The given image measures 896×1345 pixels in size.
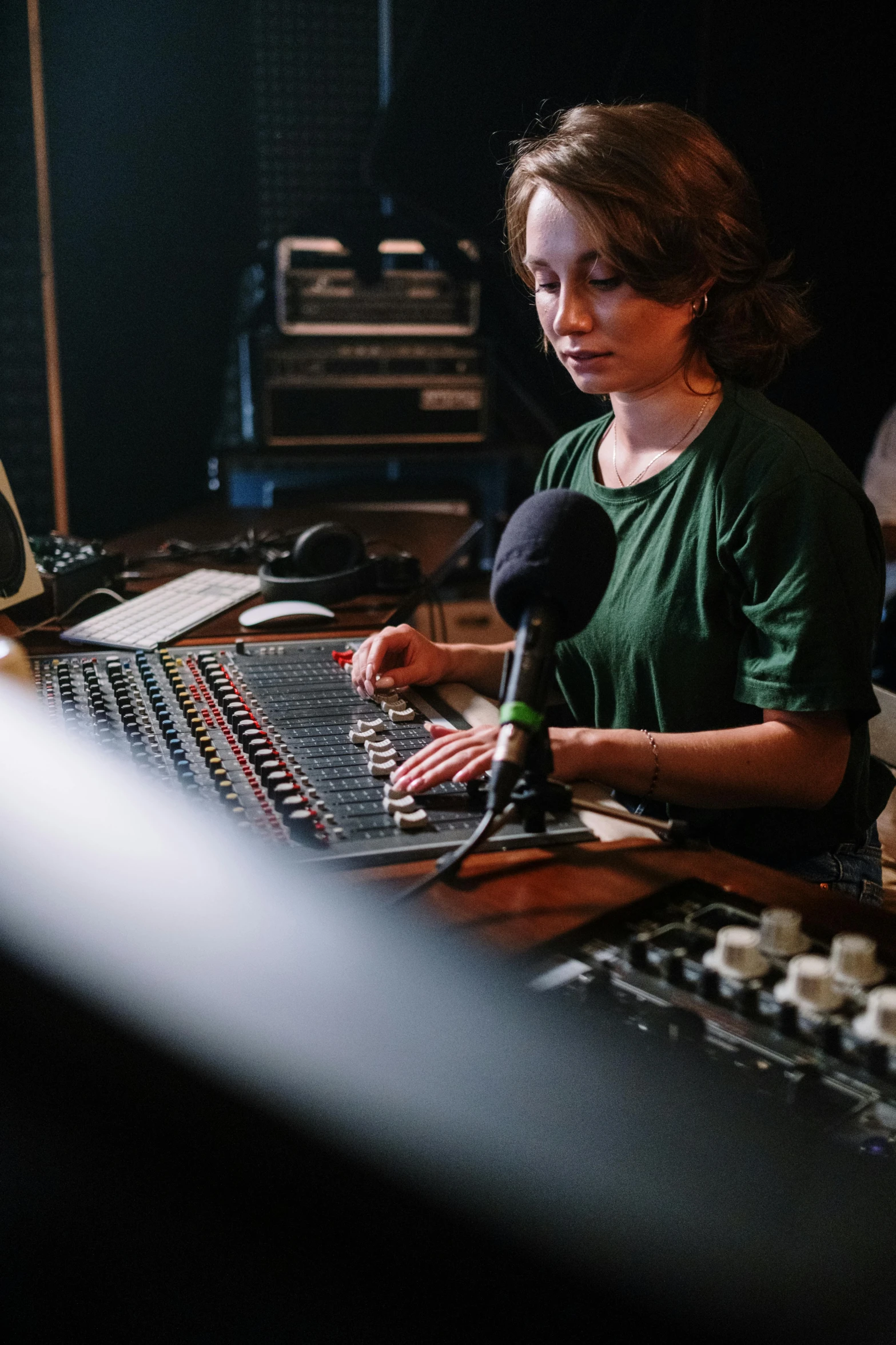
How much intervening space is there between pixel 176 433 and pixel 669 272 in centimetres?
259

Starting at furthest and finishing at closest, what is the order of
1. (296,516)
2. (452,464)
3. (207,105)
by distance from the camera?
1. (207,105)
2. (452,464)
3. (296,516)

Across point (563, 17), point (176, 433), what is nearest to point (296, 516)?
point (176, 433)

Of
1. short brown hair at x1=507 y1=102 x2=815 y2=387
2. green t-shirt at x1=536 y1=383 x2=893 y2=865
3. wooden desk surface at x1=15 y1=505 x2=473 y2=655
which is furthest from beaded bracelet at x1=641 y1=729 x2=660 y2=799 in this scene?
wooden desk surface at x1=15 y1=505 x2=473 y2=655

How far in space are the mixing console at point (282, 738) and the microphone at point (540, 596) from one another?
0.49 feet

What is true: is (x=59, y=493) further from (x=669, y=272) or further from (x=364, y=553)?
(x=669, y=272)

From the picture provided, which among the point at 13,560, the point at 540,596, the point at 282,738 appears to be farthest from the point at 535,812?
the point at 13,560

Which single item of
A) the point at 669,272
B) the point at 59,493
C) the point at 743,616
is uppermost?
the point at 669,272

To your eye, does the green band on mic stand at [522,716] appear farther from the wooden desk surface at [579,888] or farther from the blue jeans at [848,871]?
the blue jeans at [848,871]

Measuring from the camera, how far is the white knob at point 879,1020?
61cm

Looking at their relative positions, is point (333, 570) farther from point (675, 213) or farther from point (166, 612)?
point (675, 213)

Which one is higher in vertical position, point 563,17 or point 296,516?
point 563,17

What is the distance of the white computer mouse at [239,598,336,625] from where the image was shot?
5.16 feet

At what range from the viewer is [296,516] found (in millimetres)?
2643

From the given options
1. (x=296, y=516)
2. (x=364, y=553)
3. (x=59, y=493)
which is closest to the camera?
(x=364, y=553)
